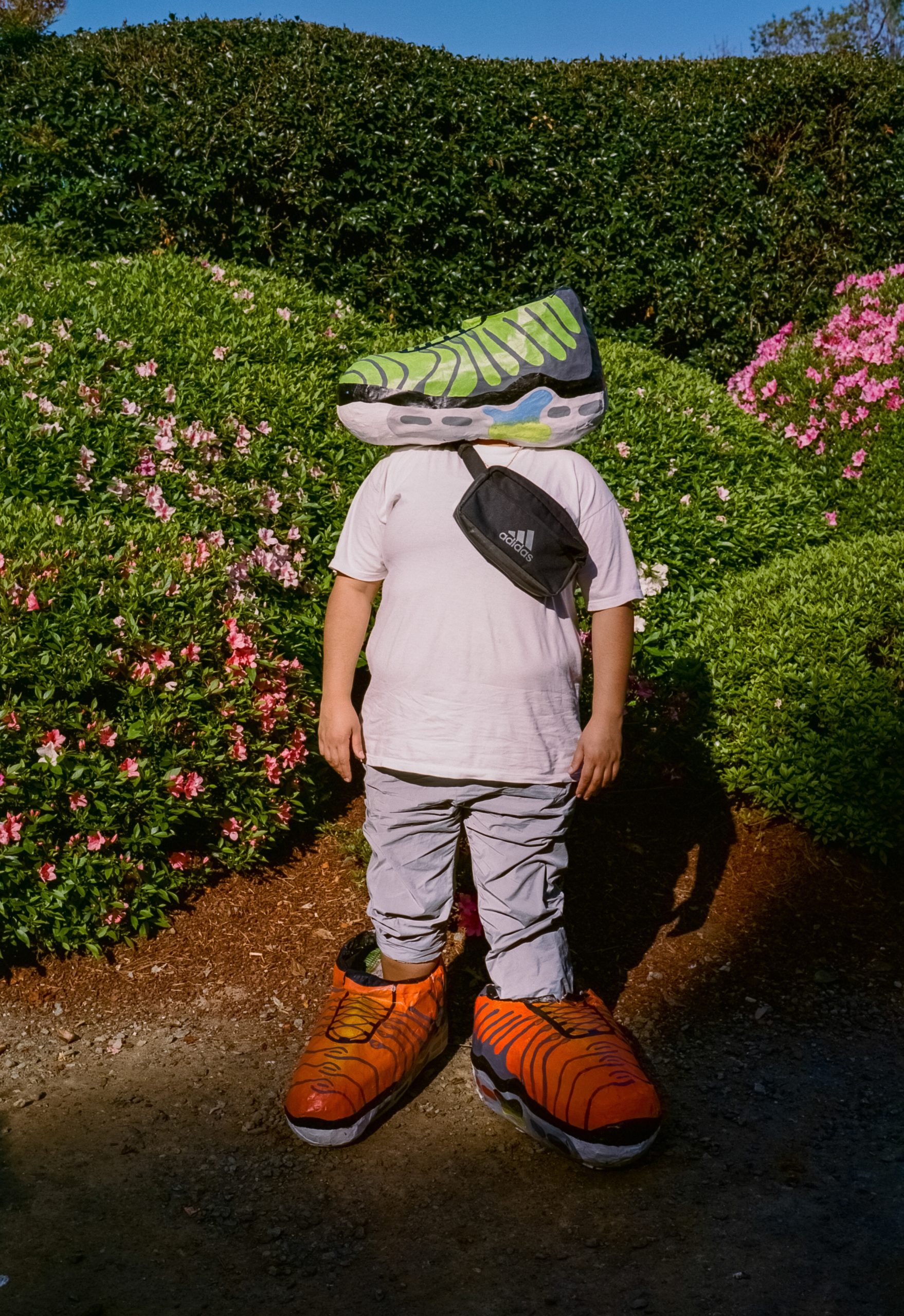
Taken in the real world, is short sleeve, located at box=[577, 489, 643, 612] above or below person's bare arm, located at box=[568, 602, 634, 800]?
above

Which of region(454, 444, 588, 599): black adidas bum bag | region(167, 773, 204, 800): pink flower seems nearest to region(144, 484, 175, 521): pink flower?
region(167, 773, 204, 800): pink flower

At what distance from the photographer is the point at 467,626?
2.25 meters

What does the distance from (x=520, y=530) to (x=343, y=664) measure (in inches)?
20.7

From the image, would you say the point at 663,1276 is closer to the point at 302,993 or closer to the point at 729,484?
the point at 302,993

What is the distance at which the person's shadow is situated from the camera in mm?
3254

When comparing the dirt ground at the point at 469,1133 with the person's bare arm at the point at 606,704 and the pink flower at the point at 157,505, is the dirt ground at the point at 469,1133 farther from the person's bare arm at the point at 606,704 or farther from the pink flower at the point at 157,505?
the pink flower at the point at 157,505

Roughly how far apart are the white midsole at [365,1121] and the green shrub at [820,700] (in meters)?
1.50

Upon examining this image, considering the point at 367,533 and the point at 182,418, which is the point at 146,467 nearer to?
the point at 182,418

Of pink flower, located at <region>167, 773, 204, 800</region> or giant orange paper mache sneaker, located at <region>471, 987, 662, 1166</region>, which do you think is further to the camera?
pink flower, located at <region>167, 773, 204, 800</region>

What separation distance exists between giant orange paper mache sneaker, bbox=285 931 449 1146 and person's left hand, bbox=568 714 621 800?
0.64 metres

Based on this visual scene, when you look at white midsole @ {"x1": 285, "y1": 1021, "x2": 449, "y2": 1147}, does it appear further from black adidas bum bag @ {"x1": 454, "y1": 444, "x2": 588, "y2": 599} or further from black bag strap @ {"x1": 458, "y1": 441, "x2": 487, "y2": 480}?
black bag strap @ {"x1": 458, "y1": 441, "x2": 487, "y2": 480}

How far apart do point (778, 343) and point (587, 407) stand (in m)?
5.19

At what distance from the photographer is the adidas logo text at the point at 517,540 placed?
218 cm

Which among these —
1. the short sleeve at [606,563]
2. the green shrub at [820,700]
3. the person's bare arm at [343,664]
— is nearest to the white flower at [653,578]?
the green shrub at [820,700]
